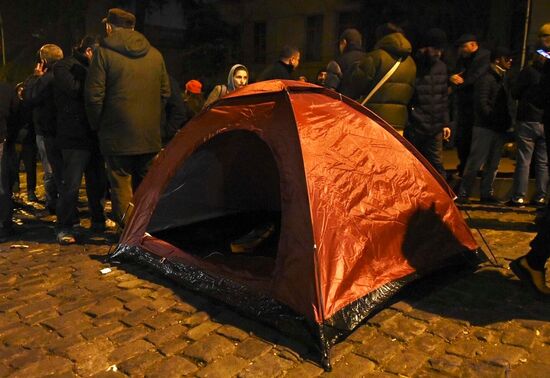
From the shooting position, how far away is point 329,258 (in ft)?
9.99

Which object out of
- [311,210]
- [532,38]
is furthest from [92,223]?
[532,38]

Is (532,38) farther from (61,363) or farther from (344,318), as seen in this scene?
(61,363)

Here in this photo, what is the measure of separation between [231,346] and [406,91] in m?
3.30

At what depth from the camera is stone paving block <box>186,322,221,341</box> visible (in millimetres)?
3077

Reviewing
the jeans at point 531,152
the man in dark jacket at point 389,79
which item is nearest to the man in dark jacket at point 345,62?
the man in dark jacket at point 389,79

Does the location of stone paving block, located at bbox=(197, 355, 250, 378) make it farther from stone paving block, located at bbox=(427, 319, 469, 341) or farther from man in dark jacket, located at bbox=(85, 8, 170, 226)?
man in dark jacket, located at bbox=(85, 8, 170, 226)

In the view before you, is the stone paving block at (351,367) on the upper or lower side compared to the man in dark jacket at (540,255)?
lower

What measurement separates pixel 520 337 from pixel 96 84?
3.78m

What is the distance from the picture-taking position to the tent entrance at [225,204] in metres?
4.61

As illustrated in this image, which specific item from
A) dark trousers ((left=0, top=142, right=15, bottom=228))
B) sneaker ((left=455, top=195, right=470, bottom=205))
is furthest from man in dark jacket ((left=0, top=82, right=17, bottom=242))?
sneaker ((left=455, top=195, right=470, bottom=205))

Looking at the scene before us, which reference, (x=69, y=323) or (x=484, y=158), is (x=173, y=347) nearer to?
A: (x=69, y=323)

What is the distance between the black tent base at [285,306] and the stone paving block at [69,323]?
2.44 ft

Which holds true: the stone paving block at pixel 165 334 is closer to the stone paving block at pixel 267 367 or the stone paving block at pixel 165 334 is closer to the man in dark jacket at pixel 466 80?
the stone paving block at pixel 267 367

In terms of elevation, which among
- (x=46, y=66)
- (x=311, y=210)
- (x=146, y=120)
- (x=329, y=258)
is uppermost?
(x=46, y=66)
